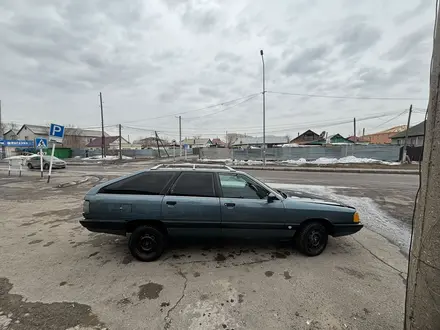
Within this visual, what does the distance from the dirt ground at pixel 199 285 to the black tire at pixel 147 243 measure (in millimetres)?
140

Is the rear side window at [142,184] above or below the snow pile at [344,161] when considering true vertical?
above

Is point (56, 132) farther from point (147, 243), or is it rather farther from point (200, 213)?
point (200, 213)

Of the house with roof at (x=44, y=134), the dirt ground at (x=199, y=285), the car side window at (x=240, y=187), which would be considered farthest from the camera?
the house with roof at (x=44, y=134)

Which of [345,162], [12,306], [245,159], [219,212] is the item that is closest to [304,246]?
[219,212]

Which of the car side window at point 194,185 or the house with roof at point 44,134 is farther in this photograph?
the house with roof at point 44,134

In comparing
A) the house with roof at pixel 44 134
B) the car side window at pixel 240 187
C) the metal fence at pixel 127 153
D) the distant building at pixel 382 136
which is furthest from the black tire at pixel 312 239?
the distant building at pixel 382 136

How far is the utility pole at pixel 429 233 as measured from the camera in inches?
58.7

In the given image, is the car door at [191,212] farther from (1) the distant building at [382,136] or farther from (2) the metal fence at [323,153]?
(1) the distant building at [382,136]

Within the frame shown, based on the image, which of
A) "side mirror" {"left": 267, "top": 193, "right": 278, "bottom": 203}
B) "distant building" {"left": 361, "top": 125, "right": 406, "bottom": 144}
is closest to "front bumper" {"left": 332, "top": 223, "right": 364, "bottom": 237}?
"side mirror" {"left": 267, "top": 193, "right": 278, "bottom": 203}

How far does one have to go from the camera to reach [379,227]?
5.26 meters

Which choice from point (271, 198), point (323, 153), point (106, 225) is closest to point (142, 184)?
point (106, 225)

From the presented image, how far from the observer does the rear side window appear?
3.71 meters

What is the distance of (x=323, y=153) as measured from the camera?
2861 centimetres

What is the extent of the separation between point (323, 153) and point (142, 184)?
28648 millimetres
